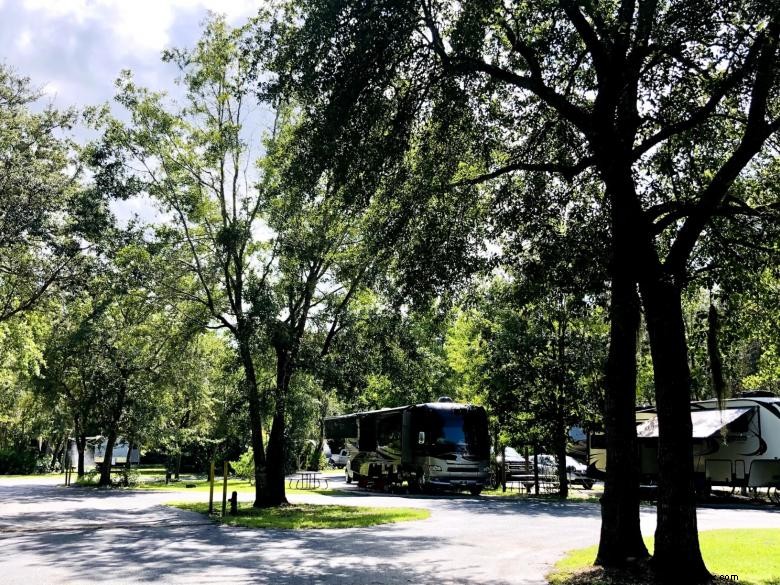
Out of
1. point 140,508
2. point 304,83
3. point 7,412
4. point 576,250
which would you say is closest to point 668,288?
point 576,250

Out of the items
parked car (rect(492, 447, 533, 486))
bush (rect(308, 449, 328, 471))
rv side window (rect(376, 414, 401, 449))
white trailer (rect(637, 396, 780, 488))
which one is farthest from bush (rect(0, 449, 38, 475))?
white trailer (rect(637, 396, 780, 488))

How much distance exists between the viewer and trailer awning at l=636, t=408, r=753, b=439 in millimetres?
20766

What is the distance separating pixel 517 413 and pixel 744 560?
16690mm

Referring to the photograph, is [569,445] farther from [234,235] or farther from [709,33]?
[709,33]

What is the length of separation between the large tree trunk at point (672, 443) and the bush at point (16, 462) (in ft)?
159

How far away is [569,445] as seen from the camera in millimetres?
27156

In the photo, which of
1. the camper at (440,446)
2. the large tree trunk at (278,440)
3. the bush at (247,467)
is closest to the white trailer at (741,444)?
the camper at (440,446)

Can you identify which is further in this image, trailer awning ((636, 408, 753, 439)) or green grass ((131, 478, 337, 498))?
green grass ((131, 478, 337, 498))

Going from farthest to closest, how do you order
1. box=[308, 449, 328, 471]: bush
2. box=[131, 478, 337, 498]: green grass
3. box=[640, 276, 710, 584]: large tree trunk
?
1. box=[308, 449, 328, 471]: bush
2. box=[131, 478, 337, 498]: green grass
3. box=[640, 276, 710, 584]: large tree trunk

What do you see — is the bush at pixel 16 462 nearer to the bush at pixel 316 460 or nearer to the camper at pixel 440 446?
the bush at pixel 316 460

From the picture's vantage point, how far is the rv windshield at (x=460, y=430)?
2734cm

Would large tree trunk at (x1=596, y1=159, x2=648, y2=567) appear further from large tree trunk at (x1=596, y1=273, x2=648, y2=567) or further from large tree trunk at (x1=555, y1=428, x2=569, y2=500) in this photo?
large tree trunk at (x1=555, y1=428, x2=569, y2=500)

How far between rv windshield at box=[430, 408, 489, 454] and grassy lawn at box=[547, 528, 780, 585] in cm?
1455

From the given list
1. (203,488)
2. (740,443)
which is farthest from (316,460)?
(740,443)
